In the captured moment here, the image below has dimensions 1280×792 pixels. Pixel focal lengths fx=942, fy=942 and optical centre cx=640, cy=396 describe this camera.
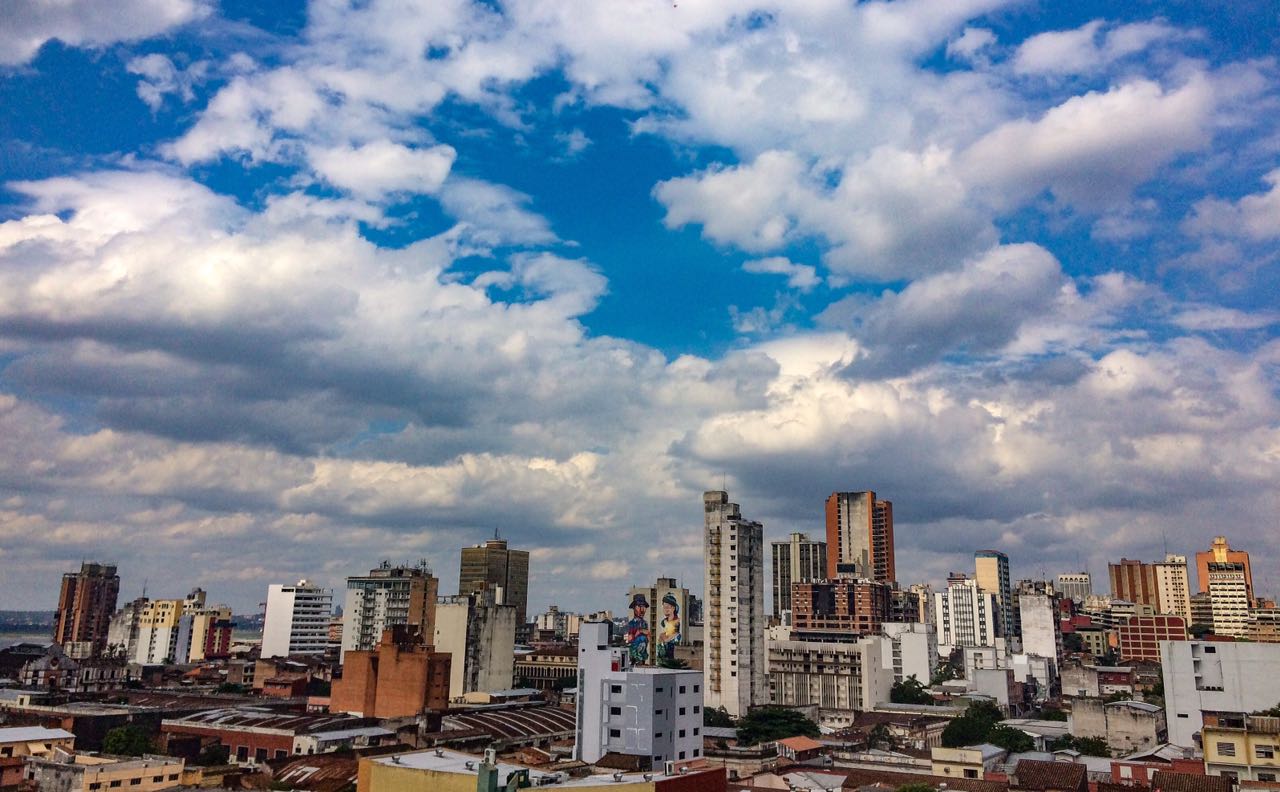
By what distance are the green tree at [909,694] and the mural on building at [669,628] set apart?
4109cm

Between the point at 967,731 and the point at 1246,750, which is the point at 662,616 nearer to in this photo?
the point at 967,731

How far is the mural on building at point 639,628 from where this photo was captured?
551ft

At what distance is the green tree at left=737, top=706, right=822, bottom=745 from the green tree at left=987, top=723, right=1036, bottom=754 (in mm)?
22121

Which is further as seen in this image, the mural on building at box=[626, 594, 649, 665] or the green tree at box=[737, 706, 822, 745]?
the mural on building at box=[626, 594, 649, 665]

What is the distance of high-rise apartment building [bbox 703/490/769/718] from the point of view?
131 metres

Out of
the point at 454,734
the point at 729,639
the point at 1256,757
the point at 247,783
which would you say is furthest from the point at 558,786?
the point at 729,639

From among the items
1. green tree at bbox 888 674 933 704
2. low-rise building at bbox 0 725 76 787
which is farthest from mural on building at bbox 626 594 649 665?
low-rise building at bbox 0 725 76 787

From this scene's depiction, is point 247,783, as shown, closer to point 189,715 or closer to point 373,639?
point 189,715

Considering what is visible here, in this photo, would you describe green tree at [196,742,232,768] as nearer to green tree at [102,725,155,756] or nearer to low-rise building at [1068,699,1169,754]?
green tree at [102,725,155,756]

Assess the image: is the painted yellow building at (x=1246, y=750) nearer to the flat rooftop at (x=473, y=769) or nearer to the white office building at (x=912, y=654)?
the flat rooftop at (x=473, y=769)

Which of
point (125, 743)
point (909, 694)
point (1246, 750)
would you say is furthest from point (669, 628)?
point (1246, 750)

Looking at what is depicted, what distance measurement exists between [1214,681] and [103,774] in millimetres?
88909

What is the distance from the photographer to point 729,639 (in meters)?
132

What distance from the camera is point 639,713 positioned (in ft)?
241
